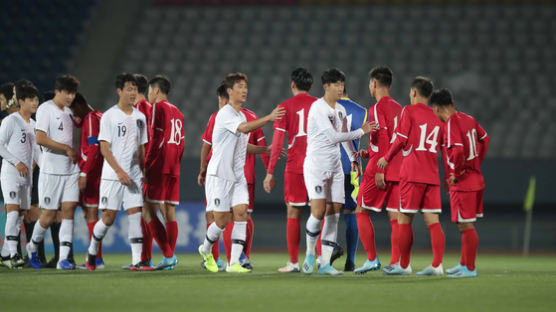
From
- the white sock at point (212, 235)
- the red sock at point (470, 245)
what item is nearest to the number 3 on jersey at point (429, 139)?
the red sock at point (470, 245)

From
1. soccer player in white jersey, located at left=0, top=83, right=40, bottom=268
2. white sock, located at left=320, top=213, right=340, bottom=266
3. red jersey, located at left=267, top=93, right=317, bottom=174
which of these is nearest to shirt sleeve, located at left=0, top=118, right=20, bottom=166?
soccer player in white jersey, located at left=0, top=83, right=40, bottom=268

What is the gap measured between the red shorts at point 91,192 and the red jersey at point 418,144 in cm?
361

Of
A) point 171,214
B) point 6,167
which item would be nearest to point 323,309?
point 171,214

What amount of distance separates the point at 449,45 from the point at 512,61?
5.75ft

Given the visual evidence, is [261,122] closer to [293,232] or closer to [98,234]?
[293,232]

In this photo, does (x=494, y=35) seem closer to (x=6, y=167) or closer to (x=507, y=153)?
(x=507, y=153)

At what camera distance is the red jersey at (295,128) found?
9.06 meters

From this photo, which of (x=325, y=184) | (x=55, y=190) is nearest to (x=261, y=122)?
(x=325, y=184)

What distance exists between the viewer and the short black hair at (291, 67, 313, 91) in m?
9.13

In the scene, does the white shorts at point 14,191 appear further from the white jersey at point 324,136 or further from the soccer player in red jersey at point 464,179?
the soccer player in red jersey at point 464,179

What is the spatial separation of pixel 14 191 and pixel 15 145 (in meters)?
0.59

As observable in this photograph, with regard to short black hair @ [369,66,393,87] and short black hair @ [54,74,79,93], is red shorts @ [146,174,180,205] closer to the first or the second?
short black hair @ [54,74,79,93]

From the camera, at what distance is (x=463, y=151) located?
8406 millimetres

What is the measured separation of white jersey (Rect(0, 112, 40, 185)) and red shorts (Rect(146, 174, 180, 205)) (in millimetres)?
1711
